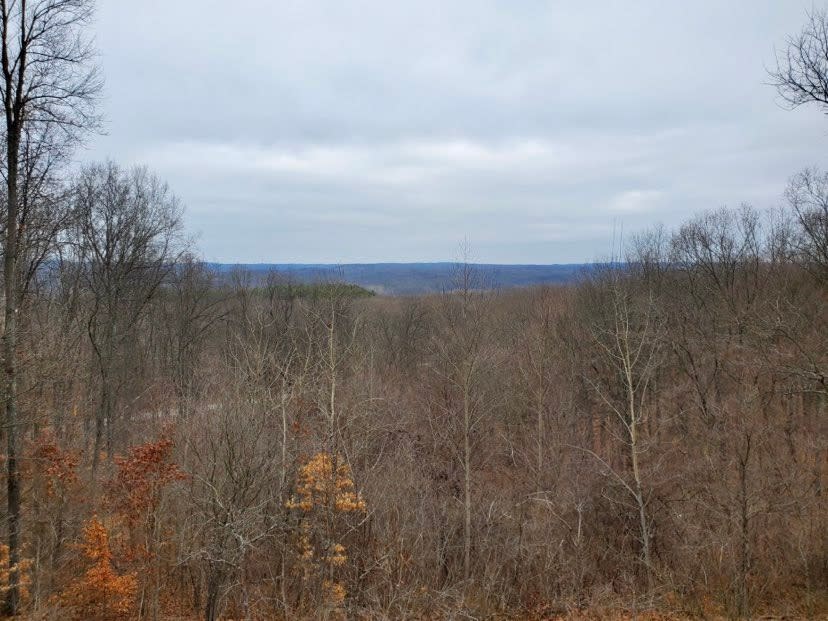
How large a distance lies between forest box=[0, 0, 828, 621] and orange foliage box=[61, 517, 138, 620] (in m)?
0.09

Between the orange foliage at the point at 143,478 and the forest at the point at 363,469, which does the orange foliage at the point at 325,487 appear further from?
the orange foliage at the point at 143,478

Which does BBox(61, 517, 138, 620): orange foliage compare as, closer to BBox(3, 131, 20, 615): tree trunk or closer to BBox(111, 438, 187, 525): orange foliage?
BBox(111, 438, 187, 525): orange foliage

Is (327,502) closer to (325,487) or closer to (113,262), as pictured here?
(325,487)

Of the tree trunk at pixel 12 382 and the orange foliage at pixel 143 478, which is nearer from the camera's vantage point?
the tree trunk at pixel 12 382

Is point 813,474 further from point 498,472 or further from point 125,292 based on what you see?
point 125,292

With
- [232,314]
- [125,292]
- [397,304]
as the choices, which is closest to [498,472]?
[125,292]

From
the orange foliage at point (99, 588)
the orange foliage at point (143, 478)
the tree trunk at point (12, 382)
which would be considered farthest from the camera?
the orange foliage at point (143, 478)

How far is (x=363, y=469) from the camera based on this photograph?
17750 millimetres

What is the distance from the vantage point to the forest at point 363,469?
13070 mm

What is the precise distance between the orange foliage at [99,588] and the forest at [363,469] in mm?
94

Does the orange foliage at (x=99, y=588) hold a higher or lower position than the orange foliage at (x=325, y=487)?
lower

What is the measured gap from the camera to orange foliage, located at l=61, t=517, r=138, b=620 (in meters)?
13.2

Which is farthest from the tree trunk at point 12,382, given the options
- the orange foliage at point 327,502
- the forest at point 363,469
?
the orange foliage at point 327,502

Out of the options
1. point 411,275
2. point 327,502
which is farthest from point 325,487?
point 411,275
